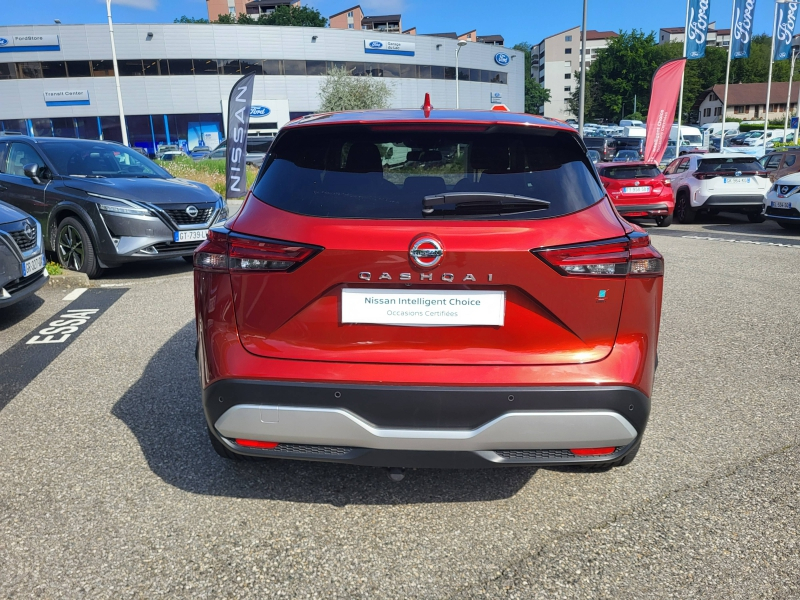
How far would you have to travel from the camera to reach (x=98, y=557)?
2.54m

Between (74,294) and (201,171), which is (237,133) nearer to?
(74,294)

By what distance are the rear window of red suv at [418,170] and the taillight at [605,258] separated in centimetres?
16

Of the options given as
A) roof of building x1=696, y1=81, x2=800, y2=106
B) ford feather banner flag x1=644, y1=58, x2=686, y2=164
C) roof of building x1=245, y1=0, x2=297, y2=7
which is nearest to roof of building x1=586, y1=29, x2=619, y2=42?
roof of building x1=696, y1=81, x2=800, y2=106

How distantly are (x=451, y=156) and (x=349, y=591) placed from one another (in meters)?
1.63

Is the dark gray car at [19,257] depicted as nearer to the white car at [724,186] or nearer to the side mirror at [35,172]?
the side mirror at [35,172]

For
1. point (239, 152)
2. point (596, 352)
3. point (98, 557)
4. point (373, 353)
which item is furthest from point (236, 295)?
point (239, 152)

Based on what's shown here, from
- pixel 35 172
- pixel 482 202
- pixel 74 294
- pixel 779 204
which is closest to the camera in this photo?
Answer: pixel 482 202

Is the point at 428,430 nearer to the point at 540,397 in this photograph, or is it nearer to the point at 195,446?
the point at 540,397

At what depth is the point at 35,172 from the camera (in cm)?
810

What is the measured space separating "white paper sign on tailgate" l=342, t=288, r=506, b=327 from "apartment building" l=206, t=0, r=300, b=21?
108416mm

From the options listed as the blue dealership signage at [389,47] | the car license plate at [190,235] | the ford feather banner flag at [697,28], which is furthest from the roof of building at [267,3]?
the car license plate at [190,235]

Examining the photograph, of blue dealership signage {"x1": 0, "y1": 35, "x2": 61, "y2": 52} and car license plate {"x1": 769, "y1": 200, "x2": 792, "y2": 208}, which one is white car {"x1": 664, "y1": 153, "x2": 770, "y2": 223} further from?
blue dealership signage {"x1": 0, "y1": 35, "x2": 61, "y2": 52}

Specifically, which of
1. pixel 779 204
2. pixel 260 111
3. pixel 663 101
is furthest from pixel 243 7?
pixel 779 204

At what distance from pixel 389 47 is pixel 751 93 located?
65295 mm
